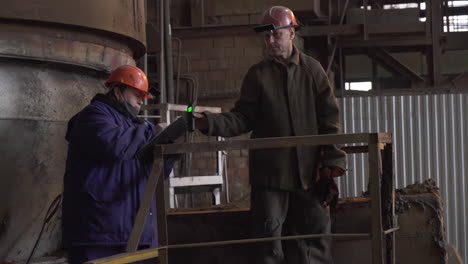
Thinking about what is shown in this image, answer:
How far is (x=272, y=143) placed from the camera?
3732mm

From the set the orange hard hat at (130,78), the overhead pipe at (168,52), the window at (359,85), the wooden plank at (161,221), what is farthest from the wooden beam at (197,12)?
the wooden plank at (161,221)

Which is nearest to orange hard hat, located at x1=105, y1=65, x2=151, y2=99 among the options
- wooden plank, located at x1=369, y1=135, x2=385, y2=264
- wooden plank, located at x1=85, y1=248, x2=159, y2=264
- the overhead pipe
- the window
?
wooden plank, located at x1=85, y1=248, x2=159, y2=264

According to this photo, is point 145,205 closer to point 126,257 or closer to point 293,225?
point 126,257

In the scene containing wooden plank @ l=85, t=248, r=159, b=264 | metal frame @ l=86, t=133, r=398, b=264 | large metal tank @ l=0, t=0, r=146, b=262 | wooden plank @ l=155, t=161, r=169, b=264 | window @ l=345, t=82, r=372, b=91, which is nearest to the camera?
wooden plank @ l=85, t=248, r=159, b=264

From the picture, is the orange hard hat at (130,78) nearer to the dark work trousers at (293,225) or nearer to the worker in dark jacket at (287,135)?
the worker in dark jacket at (287,135)

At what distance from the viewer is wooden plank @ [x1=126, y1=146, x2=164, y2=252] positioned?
12.1 ft

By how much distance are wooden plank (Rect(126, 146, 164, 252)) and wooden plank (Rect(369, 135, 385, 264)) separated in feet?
3.54

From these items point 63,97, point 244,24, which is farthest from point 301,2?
point 63,97

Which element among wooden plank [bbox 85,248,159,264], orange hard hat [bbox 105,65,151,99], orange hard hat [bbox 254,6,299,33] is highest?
orange hard hat [bbox 254,6,299,33]

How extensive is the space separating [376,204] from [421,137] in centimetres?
679

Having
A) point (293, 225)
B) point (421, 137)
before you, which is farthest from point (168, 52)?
point (293, 225)

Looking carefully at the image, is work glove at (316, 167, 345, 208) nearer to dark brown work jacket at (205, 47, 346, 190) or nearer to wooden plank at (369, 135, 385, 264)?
dark brown work jacket at (205, 47, 346, 190)

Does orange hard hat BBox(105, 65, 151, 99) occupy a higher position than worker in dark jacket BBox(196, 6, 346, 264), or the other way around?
orange hard hat BBox(105, 65, 151, 99)

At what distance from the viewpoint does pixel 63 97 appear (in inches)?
264
